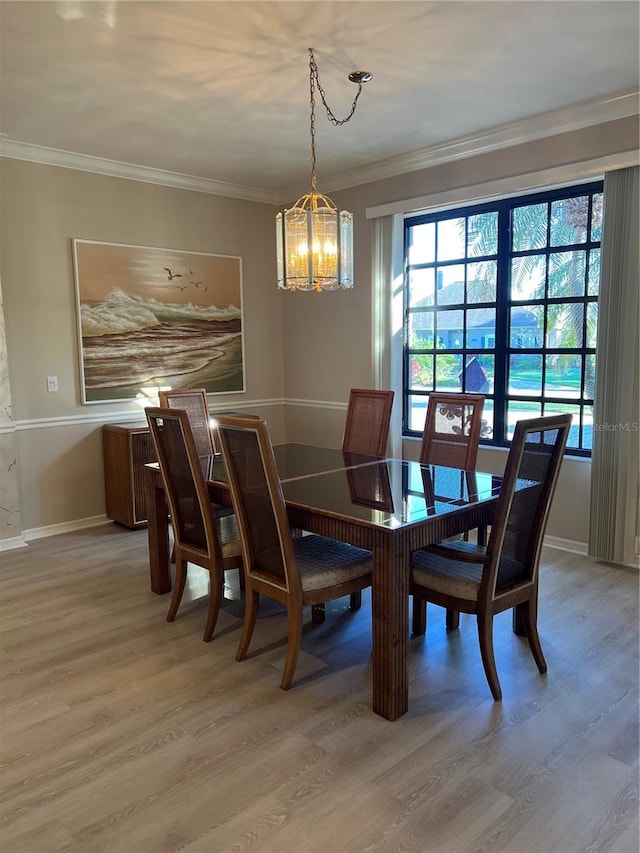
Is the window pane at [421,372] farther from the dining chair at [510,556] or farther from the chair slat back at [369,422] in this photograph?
the dining chair at [510,556]

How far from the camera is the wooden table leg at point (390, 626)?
2266mm

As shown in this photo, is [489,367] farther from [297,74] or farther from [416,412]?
[297,74]

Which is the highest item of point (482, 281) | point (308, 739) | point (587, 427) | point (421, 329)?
point (482, 281)

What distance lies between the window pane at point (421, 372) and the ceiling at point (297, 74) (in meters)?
1.54

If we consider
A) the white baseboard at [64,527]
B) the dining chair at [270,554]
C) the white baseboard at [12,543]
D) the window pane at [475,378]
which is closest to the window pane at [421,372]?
the window pane at [475,378]

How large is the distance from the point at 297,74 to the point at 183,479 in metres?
2.14

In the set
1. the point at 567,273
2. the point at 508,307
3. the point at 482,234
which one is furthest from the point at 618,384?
the point at 482,234

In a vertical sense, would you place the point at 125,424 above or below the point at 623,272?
below

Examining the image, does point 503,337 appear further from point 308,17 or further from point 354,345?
point 308,17

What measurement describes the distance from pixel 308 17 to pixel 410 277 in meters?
2.68

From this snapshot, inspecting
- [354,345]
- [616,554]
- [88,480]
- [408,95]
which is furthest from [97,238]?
[616,554]

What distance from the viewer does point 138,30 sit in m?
2.70

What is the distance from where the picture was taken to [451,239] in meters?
4.83

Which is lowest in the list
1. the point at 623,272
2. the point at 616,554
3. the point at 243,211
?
the point at 616,554
